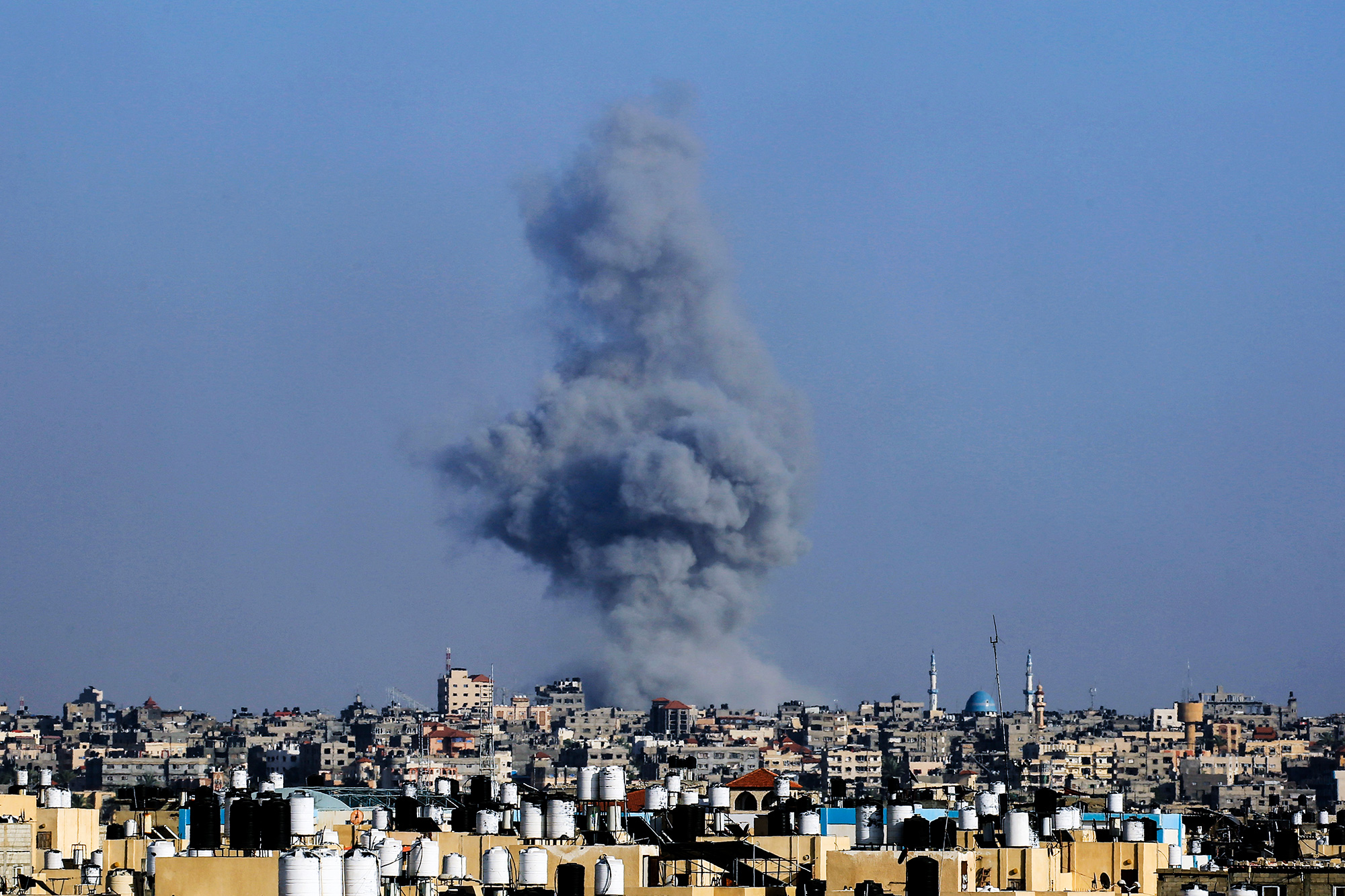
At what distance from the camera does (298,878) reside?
10727mm

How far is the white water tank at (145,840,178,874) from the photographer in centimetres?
1434

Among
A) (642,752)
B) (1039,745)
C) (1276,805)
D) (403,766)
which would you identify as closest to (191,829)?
(1276,805)

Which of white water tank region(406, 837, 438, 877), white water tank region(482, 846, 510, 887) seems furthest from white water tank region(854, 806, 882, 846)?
white water tank region(406, 837, 438, 877)

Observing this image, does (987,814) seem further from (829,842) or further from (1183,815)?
Answer: (1183,815)

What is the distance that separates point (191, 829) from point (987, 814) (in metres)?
6.29

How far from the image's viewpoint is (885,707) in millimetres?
129625

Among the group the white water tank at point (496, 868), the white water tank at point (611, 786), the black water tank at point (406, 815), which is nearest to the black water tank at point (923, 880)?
the white water tank at point (496, 868)

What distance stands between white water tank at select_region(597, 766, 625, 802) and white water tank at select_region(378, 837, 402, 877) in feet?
13.4

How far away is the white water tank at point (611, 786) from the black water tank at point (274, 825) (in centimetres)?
421

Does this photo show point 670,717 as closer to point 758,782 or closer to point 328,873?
point 758,782

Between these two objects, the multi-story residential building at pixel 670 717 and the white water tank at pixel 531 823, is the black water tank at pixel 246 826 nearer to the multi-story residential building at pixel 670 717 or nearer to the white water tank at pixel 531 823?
the white water tank at pixel 531 823

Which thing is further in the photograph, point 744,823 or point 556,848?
point 744,823

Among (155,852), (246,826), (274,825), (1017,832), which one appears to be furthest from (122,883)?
(1017,832)

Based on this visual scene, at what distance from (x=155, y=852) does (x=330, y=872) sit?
4193 mm
